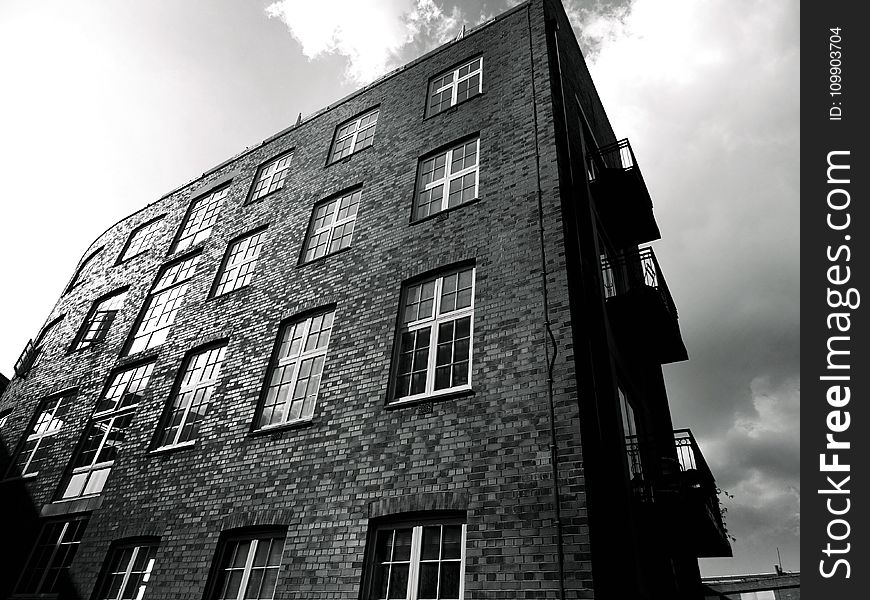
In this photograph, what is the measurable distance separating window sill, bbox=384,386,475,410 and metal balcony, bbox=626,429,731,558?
2.57 meters

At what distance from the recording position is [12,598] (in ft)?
35.7

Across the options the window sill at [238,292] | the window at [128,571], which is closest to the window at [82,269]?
the window sill at [238,292]

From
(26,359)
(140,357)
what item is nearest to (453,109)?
(140,357)

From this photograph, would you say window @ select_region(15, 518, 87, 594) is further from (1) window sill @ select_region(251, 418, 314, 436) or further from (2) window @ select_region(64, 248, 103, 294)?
(2) window @ select_region(64, 248, 103, 294)

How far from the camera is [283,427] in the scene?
28.5ft

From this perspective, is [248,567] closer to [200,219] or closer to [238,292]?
[238,292]

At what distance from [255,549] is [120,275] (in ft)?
42.8

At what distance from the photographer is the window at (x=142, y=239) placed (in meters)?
18.0

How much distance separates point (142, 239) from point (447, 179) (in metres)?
13.6

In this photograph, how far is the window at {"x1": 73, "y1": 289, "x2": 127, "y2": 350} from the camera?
51.0 feet

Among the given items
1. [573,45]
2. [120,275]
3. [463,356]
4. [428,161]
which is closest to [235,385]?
[463,356]

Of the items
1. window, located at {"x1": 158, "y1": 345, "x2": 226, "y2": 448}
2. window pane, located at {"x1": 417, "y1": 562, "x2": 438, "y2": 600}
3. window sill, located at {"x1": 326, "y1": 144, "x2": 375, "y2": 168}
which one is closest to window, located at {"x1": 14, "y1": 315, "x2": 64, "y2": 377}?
window, located at {"x1": 158, "y1": 345, "x2": 226, "y2": 448}

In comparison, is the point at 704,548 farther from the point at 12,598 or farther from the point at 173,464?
the point at 12,598

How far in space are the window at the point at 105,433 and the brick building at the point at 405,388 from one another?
0.24ft
